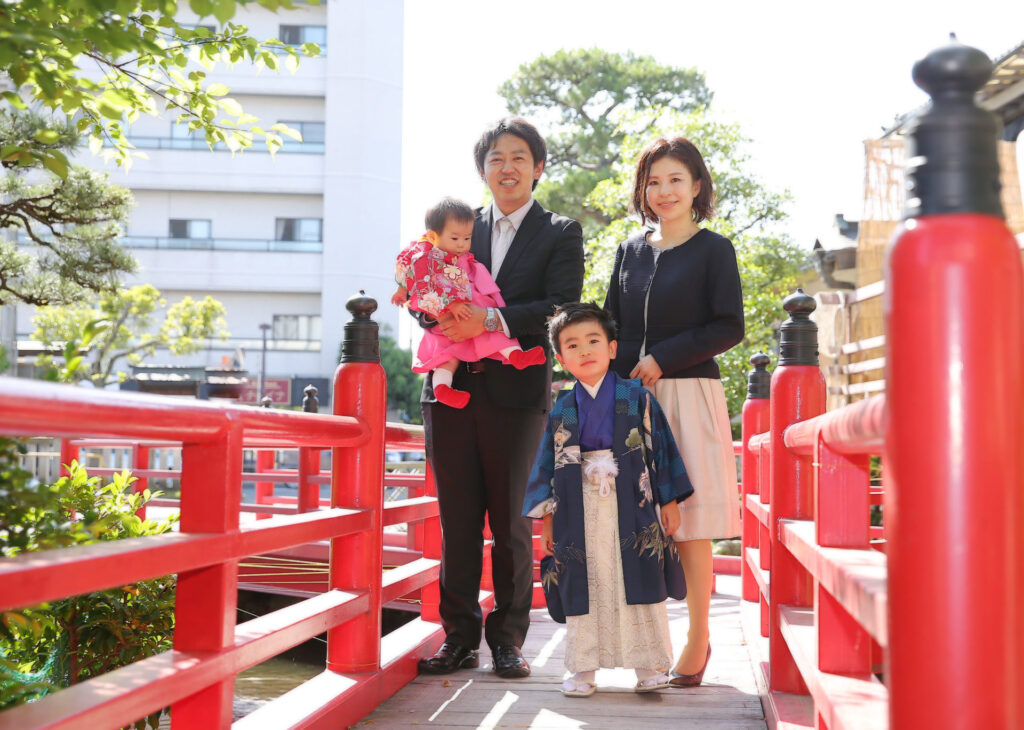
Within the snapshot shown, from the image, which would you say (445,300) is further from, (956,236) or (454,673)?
(956,236)

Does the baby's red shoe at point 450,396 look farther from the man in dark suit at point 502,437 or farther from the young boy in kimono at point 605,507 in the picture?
the young boy in kimono at point 605,507

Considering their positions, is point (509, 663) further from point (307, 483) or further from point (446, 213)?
point (307, 483)

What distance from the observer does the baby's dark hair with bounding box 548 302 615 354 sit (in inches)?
118

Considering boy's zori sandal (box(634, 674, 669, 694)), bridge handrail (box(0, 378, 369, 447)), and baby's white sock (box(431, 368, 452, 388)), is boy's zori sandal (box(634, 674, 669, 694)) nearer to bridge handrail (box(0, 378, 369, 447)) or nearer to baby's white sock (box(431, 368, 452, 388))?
baby's white sock (box(431, 368, 452, 388))

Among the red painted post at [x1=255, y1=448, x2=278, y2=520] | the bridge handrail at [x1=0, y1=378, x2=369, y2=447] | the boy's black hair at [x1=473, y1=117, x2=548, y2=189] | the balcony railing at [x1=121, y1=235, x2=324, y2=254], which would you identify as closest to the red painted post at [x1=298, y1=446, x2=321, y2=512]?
the red painted post at [x1=255, y1=448, x2=278, y2=520]

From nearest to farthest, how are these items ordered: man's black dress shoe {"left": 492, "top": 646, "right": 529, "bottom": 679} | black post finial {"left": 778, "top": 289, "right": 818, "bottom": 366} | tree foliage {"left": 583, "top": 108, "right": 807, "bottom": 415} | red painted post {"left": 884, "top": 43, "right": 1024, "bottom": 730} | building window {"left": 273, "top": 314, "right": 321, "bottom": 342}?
red painted post {"left": 884, "top": 43, "right": 1024, "bottom": 730} < black post finial {"left": 778, "top": 289, "right": 818, "bottom": 366} < man's black dress shoe {"left": 492, "top": 646, "right": 529, "bottom": 679} < tree foliage {"left": 583, "top": 108, "right": 807, "bottom": 415} < building window {"left": 273, "top": 314, "right": 321, "bottom": 342}

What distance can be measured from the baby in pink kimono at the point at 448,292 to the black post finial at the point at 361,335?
233mm

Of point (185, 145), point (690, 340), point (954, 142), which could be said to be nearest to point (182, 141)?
point (185, 145)

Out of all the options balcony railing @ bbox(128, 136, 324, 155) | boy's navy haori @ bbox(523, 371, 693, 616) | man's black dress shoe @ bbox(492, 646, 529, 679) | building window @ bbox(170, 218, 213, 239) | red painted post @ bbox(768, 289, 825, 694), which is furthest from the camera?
building window @ bbox(170, 218, 213, 239)

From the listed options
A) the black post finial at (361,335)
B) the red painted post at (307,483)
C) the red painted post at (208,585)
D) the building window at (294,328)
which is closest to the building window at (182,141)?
the building window at (294,328)

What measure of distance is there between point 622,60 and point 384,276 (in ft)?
43.3

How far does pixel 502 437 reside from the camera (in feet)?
11.0

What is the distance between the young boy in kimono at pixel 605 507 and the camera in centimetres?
293

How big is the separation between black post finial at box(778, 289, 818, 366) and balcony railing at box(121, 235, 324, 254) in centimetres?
→ 2927
